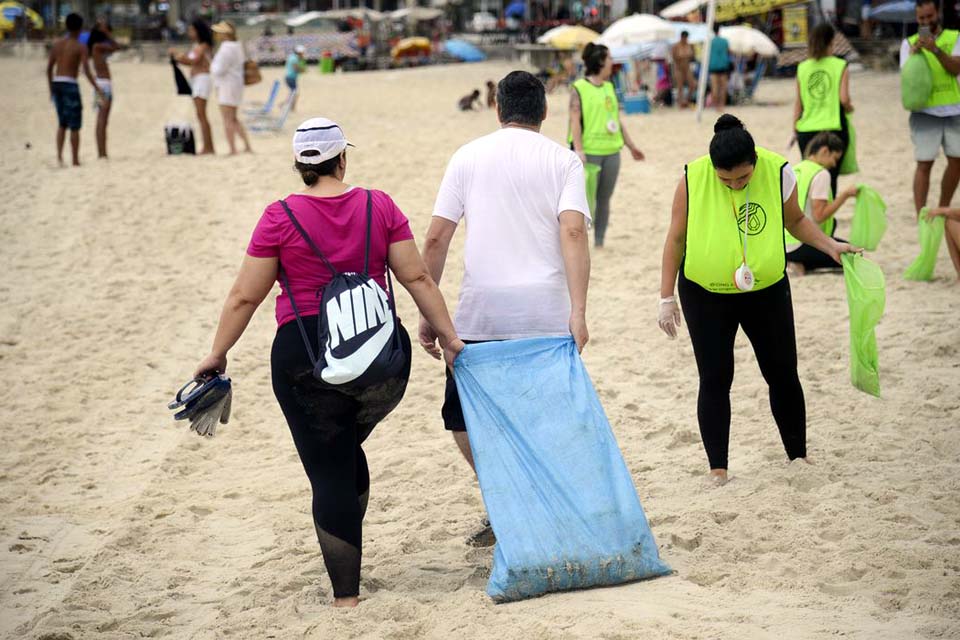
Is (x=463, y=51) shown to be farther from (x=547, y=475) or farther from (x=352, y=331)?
(x=352, y=331)

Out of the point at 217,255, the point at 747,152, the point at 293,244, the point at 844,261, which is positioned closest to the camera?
the point at 293,244

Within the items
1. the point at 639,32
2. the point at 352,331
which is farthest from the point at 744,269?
the point at 639,32

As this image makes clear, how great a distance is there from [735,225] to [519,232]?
0.95m

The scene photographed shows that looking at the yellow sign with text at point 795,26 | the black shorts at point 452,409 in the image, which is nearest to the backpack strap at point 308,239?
the black shorts at point 452,409

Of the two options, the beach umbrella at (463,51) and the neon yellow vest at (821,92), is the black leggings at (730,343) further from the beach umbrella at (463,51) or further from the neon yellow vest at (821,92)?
the beach umbrella at (463,51)

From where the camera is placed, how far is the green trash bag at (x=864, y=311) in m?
4.97

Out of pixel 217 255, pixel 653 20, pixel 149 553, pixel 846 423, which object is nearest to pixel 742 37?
pixel 653 20

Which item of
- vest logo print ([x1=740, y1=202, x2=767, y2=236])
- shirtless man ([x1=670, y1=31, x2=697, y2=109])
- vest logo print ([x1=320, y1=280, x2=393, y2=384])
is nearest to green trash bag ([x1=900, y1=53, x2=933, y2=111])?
vest logo print ([x1=740, y1=202, x2=767, y2=236])

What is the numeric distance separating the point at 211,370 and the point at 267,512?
1468 mm

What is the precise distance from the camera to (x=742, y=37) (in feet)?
78.6

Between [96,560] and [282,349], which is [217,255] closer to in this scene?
[96,560]

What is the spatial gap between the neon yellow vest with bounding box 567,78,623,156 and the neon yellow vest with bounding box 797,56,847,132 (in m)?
1.47

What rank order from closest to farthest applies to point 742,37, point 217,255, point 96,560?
point 96,560, point 217,255, point 742,37

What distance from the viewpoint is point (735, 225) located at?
4441 mm
